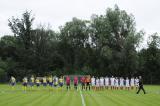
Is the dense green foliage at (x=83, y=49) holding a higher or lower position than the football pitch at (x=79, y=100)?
higher

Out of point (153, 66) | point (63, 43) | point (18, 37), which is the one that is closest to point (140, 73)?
point (153, 66)

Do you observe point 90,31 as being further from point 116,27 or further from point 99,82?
point 99,82

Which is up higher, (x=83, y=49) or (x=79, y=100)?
(x=83, y=49)

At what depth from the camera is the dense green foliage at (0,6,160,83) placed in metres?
88.0

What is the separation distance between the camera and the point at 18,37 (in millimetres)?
101000

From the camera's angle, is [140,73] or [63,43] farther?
[63,43]

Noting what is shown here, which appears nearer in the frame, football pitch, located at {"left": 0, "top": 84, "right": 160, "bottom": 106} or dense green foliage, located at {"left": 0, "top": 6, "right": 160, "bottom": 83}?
football pitch, located at {"left": 0, "top": 84, "right": 160, "bottom": 106}

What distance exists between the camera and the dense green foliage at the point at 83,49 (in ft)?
289

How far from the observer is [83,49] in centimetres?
10519

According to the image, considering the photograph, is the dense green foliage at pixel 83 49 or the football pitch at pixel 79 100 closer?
the football pitch at pixel 79 100

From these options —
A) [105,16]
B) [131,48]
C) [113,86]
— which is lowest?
[113,86]

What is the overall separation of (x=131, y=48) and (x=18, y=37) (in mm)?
29409

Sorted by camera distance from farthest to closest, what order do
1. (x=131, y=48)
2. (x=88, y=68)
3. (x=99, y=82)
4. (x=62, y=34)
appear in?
(x=62, y=34), (x=88, y=68), (x=131, y=48), (x=99, y=82)

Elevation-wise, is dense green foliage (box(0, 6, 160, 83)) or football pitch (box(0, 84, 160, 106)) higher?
dense green foliage (box(0, 6, 160, 83))
